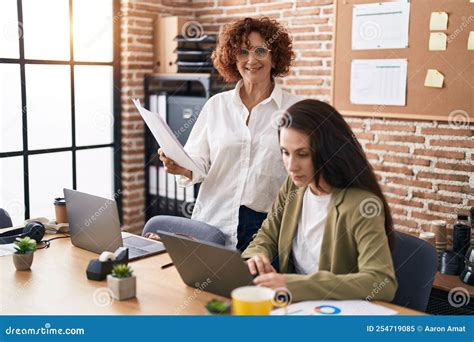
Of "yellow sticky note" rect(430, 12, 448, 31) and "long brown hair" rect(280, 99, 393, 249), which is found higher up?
"yellow sticky note" rect(430, 12, 448, 31)

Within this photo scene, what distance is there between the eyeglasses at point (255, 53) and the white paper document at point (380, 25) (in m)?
1.19

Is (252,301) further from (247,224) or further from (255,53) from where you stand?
(255,53)

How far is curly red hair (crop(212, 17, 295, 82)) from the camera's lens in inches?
101

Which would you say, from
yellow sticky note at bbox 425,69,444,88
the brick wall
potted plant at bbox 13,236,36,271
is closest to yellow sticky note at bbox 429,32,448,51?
yellow sticky note at bbox 425,69,444,88

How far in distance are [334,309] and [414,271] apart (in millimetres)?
406

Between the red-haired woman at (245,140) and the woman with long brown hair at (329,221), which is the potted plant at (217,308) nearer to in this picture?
the woman with long brown hair at (329,221)

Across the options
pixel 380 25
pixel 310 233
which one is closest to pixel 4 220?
pixel 310 233

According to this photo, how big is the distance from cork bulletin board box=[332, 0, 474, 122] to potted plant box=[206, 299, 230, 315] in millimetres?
2167

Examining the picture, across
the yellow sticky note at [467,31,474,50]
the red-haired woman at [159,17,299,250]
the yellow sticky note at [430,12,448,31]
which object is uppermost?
the yellow sticky note at [430,12,448,31]

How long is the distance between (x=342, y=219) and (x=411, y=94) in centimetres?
182

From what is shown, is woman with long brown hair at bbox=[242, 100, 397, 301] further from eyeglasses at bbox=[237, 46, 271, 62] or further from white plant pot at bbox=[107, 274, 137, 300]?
eyeglasses at bbox=[237, 46, 271, 62]

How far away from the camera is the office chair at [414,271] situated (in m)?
1.83

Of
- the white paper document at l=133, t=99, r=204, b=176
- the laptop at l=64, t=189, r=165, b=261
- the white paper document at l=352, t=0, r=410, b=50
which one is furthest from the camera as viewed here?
the white paper document at l=352, t=0, r=410, b=50
